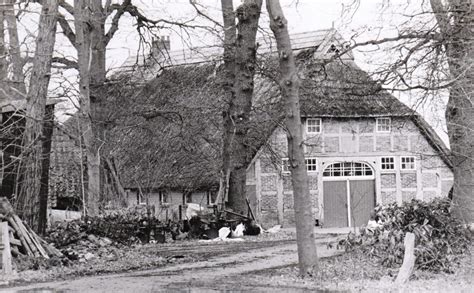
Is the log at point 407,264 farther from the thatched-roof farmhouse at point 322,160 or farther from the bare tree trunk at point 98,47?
the thatched-roof farmhouse at point 322,160

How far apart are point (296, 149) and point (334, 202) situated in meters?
21.6

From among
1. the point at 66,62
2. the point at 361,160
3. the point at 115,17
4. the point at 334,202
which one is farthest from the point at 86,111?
the point at 361,160

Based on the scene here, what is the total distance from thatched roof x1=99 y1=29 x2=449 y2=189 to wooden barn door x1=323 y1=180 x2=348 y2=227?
3.16m

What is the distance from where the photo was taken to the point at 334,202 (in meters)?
33.2

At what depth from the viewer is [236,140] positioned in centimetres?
2566

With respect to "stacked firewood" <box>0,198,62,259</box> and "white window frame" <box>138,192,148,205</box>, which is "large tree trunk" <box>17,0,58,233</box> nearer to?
"stacked firewood" <box>0,198,62,259</box>

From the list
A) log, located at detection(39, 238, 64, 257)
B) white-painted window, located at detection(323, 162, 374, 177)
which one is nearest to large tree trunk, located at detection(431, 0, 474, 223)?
log, located at detection(39, 238, 64, 257)

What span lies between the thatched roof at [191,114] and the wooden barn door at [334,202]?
3160mm

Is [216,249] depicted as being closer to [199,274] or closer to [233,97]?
[199,274]

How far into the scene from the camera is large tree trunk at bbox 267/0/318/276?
11.9m

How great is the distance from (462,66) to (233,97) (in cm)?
1088

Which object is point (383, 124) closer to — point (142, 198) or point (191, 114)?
point (191, 114)

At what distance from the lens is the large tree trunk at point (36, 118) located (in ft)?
55.8

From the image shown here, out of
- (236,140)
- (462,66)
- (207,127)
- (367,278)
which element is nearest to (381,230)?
(367,278)
